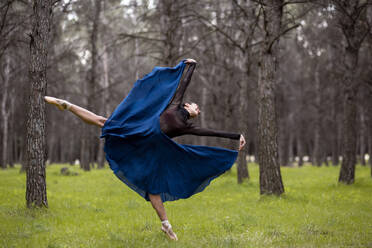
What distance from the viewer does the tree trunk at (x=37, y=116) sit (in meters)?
7.91

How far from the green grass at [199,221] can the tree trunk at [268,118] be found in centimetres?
55

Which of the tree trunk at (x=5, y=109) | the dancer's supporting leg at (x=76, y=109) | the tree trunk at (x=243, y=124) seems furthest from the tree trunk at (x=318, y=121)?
the dancer's supporting leg at (x=76, y=109)

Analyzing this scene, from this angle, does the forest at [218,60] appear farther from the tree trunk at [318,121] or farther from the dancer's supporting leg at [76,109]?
the dancer's supporting leg at [76,109]

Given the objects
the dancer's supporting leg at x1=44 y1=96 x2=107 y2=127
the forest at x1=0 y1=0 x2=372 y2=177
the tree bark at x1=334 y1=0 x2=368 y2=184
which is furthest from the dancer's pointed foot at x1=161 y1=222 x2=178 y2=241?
the tree bark at x1=334 y1=0 x2=368 y2=184

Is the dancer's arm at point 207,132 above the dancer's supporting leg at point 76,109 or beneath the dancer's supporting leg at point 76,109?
beneath

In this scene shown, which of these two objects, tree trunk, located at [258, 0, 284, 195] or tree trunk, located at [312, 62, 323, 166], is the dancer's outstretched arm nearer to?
tree trunk, located at [258, 0, 284, 195]

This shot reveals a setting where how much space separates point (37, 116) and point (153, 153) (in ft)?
11.9

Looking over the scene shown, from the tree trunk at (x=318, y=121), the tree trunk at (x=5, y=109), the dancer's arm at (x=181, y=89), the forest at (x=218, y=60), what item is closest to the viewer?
the dancer's arm at (x=181, y=89)

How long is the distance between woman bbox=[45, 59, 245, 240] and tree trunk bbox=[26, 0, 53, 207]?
2.74m

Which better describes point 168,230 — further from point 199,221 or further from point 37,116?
point 37,116

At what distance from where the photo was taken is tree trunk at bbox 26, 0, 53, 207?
7.91 metres

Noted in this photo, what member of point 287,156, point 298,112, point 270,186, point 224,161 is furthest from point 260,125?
point 287,156

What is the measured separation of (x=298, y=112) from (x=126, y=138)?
28734 millimetres

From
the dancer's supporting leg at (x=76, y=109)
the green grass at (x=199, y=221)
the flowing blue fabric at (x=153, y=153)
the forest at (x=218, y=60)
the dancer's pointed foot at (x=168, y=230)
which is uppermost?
the forest at (x=218, y=60)
